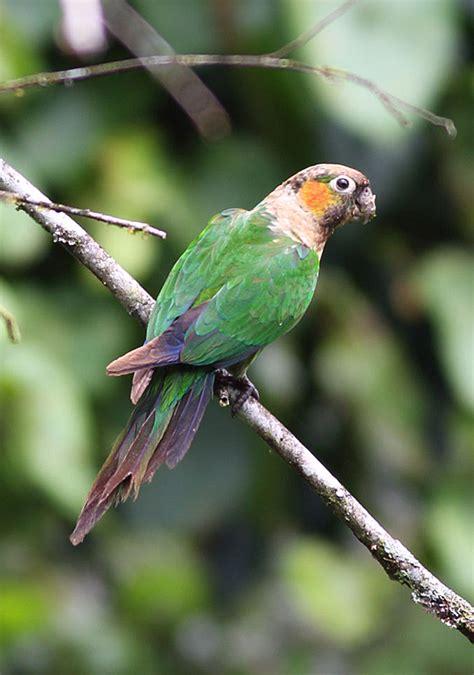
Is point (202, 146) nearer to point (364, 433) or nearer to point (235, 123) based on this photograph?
point (235, 123)

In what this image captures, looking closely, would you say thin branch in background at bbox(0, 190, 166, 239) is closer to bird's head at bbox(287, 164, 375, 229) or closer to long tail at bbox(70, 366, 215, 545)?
long tail at bbox(70, 366, 215, 545)

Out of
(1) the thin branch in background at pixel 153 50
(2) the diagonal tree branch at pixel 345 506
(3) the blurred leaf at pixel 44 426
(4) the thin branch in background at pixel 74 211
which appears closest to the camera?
(4) the thin branch in background at pixel 74 211

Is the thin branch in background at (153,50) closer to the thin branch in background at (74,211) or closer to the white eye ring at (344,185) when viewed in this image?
the white eye ring at (344,185)

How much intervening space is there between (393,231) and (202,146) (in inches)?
31.4

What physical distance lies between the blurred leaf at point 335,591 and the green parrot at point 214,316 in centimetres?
151

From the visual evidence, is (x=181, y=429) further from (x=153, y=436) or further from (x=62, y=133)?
(x=62, y=133)

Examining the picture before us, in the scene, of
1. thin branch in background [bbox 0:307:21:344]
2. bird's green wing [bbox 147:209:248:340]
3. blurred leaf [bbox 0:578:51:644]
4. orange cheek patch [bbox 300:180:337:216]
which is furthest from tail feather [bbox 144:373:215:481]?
blurred leaf [bbox 0:578:51:644]

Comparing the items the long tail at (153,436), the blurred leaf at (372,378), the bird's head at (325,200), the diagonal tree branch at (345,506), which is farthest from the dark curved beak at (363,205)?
the blurred leaf at (372,378)

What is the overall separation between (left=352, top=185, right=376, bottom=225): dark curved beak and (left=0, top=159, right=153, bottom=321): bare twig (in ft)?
2.44

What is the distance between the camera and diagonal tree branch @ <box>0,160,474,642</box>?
6.30 feet

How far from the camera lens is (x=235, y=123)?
4.23 m

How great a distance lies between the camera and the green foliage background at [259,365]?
3.64 m

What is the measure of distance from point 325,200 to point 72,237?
81 cm

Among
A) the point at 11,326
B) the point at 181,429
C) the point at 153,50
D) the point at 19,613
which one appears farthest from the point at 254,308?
the point at 153,50
